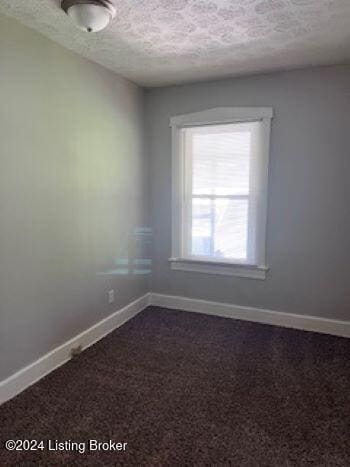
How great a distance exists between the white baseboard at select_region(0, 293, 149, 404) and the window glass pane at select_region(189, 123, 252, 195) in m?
1.50

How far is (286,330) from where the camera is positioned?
312 centimetres

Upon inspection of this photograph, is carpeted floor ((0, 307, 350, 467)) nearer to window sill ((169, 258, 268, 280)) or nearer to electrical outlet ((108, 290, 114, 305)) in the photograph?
electrical outlet ((108, 290, 114, 305))

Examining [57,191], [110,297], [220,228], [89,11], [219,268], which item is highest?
[89,11]

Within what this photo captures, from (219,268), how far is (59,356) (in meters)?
1.74

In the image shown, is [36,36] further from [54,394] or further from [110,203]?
[54,394]

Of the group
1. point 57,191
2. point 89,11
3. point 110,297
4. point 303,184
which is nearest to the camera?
point 89,11

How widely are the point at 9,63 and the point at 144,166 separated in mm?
1725

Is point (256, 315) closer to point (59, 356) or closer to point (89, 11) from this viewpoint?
point (59, 356)

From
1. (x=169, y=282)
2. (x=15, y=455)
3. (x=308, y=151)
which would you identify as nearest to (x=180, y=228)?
(x=169, y=282)

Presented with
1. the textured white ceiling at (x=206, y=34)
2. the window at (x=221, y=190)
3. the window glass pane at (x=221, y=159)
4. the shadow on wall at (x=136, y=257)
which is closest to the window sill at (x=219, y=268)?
the window at (x=221, y=190)

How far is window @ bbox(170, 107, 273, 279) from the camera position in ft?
10.4

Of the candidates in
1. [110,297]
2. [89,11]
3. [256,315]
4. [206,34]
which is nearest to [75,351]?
[110,297]

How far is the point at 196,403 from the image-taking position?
6.84 feet

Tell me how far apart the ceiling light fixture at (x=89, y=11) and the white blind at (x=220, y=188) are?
5.30ft
